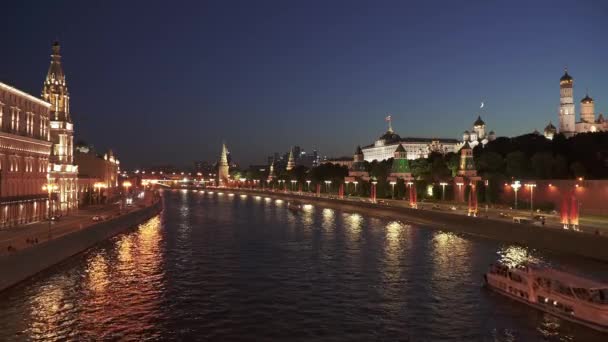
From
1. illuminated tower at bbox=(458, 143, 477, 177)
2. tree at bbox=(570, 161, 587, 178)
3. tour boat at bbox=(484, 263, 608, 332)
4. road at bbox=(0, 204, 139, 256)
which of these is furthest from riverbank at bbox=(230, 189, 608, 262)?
road at bbox=(0, 204, 139, 256)

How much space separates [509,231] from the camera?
54.1 m

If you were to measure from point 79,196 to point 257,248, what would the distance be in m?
43.2

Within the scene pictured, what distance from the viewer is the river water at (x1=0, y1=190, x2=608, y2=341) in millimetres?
25594

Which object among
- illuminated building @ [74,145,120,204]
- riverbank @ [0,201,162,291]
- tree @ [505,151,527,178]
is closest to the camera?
riverbank @ [0,201,162,291]

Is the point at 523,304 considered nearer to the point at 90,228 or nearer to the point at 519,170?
the point at 90,228

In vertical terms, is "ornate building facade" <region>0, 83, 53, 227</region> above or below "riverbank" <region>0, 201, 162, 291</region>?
above

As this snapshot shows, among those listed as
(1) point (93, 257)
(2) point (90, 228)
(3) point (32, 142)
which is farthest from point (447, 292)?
(3) point (32, 142)

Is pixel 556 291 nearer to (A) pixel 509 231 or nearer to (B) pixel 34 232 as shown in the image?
(A) pixel 509 231

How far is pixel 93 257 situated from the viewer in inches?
1774

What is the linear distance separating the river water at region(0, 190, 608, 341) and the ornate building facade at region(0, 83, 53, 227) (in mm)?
8221

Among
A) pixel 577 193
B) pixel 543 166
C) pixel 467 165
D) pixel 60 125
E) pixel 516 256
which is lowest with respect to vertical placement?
pixel 516 256

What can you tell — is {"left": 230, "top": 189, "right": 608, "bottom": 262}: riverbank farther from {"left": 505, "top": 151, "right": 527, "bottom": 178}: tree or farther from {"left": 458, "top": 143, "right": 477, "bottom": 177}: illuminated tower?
{"left": 505, "top": 151, "right": 527, "bottom": 178}: tree

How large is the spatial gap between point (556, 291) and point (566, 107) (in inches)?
7132

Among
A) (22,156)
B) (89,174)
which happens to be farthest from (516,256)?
(89,174)
